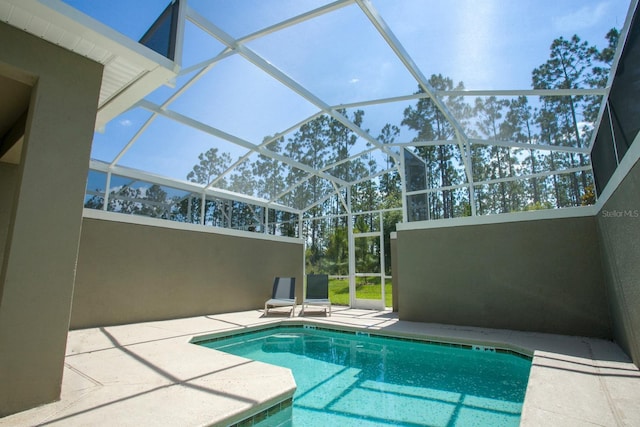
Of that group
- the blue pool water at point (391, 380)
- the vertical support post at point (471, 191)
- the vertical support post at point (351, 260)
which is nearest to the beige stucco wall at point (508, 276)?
the vertical support post at point (471, 191)

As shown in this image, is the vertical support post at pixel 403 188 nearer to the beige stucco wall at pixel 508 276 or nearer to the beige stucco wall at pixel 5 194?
the beige stucco wall at pixel 508 276

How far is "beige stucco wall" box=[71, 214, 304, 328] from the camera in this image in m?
7.21

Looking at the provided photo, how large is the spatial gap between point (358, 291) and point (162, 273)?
6303mm

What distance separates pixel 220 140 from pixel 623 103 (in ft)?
25.9

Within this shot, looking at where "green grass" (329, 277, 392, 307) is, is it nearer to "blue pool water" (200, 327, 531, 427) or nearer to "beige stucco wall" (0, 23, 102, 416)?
"blue pool water" (200, 327, 531, 427)

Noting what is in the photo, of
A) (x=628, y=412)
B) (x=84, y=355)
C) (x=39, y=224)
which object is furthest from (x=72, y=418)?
(x=628, y=412)

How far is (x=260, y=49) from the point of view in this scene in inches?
235

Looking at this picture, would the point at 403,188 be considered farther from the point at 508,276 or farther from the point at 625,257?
the point at 625,257

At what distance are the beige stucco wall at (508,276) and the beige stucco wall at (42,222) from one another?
7217 mm

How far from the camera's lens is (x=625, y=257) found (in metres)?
4.45

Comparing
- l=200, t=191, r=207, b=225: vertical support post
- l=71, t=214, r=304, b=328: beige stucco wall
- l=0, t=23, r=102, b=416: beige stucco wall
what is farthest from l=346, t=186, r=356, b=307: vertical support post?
l=0, t=23, r=102, b=416: beige stucco wall

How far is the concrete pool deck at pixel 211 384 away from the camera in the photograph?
2771 mm

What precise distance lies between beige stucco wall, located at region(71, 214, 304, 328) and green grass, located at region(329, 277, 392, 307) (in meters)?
2.32

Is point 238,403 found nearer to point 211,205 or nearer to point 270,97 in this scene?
point 270,97
